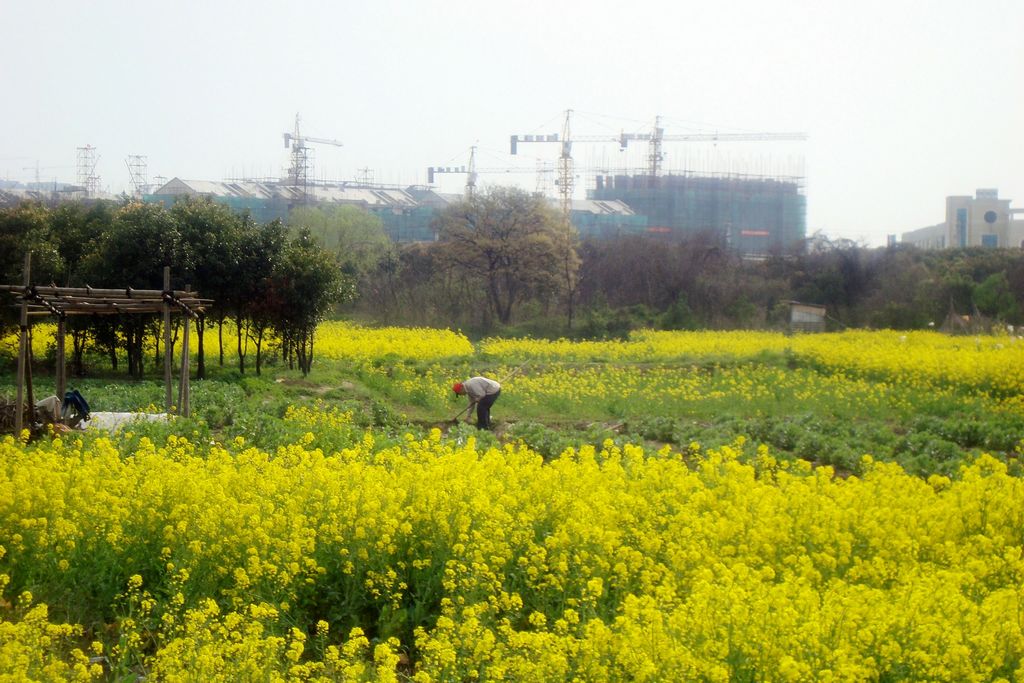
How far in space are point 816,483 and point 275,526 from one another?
16.8 ft

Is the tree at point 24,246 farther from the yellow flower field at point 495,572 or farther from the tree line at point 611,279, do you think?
the yellow flower field at point 495,572

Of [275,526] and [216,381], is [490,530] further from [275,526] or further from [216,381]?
[216,381]

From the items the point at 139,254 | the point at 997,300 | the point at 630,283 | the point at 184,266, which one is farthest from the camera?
the point at 630,283

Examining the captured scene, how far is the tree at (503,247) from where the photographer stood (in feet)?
177

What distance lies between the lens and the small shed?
161ft

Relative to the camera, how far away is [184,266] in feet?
87.3

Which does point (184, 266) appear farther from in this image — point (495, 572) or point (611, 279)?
point (611, 279)

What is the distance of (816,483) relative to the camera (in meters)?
10.2

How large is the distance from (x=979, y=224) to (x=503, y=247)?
233 feet

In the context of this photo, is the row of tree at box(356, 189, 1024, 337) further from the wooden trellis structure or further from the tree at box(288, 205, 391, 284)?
the wooden trellis structure

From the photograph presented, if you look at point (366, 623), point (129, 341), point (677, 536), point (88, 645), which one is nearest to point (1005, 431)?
point (677, 536)

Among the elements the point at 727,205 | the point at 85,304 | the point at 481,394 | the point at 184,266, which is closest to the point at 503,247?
the point at 184,266

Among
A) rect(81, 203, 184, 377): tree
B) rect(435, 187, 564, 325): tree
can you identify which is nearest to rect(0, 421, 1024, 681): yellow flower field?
rect(81, 203, 184, 377): tree

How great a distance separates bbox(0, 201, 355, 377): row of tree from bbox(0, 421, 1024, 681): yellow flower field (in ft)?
56.3
